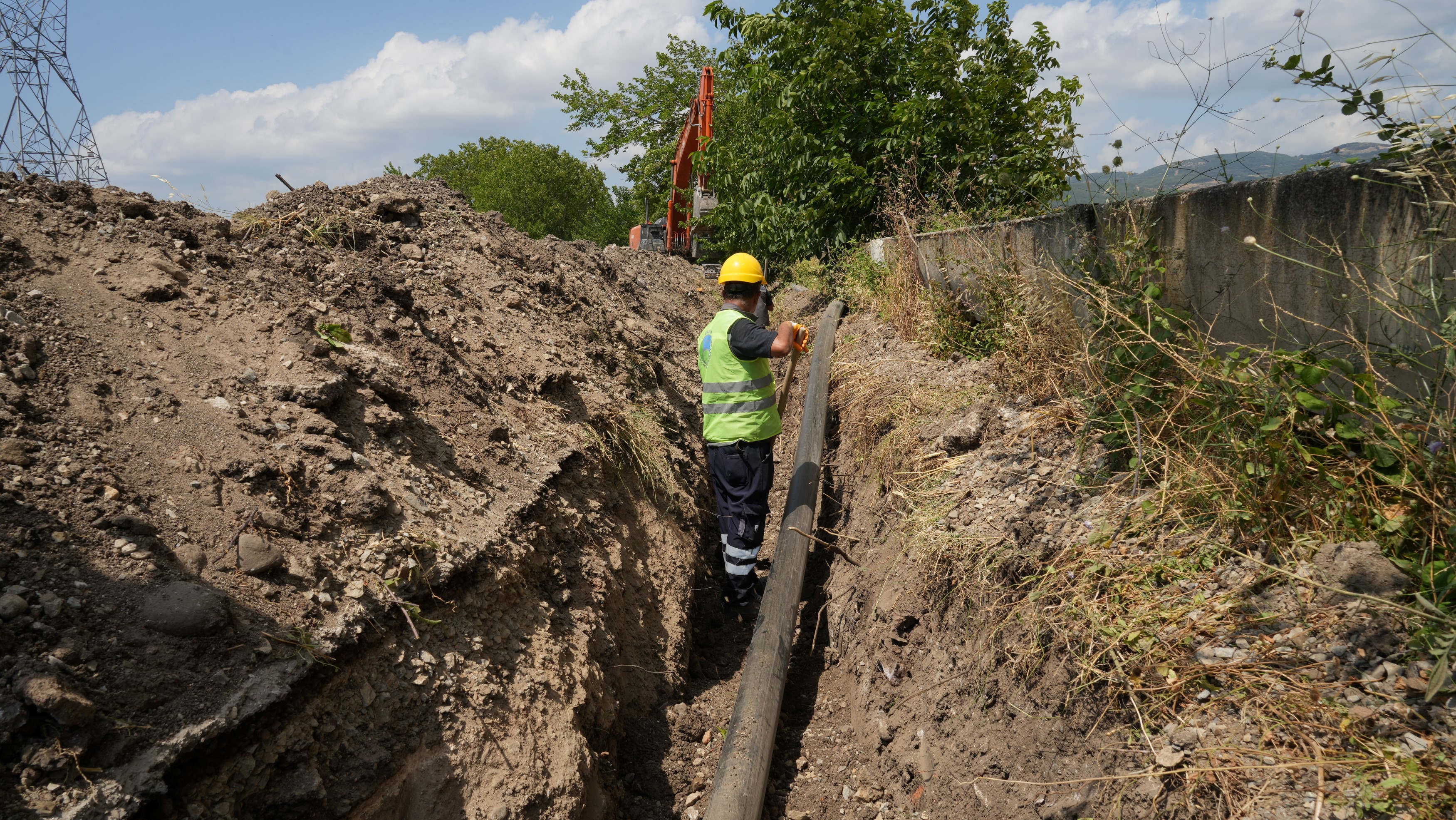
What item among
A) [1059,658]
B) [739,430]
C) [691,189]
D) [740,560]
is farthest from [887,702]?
[691,189]

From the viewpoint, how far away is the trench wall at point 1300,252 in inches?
81.1

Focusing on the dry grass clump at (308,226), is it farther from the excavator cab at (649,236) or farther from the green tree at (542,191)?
the green tree at (542,191)

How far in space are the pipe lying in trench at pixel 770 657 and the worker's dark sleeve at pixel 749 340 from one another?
2.58ft

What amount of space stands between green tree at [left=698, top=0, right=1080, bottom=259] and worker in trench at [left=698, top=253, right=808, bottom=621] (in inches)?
A: 93.4

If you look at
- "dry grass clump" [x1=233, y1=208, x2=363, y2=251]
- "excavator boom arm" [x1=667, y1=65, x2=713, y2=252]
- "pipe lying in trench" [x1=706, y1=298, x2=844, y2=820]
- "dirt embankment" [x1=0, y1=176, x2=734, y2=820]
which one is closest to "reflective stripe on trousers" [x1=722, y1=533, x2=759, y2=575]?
"dirt embankment" [x1=0, y1=176, x2=734, y2=820]

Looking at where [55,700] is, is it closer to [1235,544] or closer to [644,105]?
[1235,544]

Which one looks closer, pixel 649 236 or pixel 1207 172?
pixel 1207 172

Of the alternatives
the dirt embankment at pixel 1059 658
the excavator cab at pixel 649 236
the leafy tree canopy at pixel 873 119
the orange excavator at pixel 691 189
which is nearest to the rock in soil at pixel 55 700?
the dirt embankment at pixel 1059 658

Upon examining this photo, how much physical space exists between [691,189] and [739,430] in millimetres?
10507

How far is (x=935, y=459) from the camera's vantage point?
12.6 feet

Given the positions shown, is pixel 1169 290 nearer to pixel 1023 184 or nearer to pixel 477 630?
pixel 477 630

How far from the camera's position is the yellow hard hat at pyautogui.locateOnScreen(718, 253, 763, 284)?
4.74 m

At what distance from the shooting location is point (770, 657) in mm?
3381

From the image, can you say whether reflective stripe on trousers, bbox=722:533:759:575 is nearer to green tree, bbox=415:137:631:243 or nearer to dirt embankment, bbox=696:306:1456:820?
dirt embankment, bbox=696:306:1456:820
